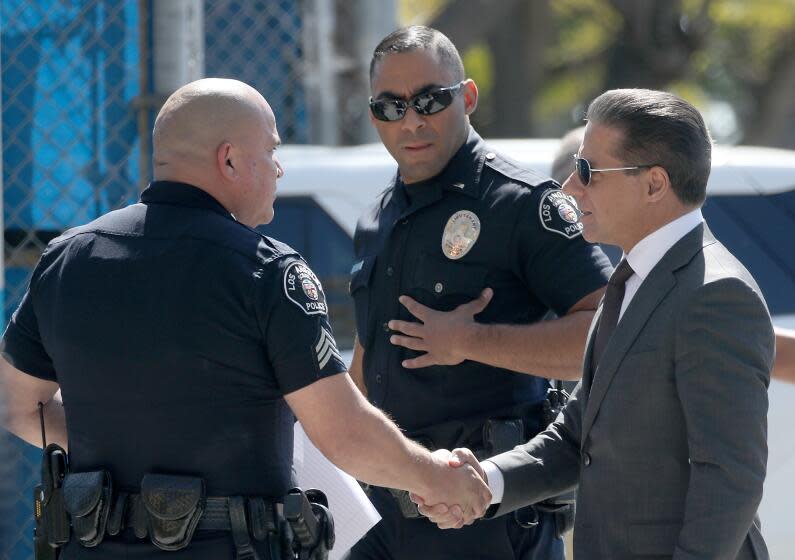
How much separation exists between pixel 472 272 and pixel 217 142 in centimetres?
88

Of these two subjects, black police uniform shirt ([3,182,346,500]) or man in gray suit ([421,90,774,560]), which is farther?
black police uniform shirt ([3,182,346,500])

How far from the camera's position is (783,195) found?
491 centimetres

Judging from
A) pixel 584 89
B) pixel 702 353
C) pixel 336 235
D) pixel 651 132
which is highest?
pixel 651 132

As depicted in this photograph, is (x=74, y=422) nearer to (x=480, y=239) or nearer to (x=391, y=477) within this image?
(x=391, y=477)

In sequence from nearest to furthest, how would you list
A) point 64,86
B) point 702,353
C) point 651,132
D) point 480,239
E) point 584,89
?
point 702,353 → point 651,132 → point 480,239 → point 64,86 → point 584,89

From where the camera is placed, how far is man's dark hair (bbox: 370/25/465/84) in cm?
333

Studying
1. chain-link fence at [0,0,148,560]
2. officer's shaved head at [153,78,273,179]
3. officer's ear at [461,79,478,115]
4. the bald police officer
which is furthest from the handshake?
chain-link fence at [0,0,148,560]

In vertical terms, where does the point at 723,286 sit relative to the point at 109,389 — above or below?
above

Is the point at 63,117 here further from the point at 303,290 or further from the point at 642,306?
the point at 642,306

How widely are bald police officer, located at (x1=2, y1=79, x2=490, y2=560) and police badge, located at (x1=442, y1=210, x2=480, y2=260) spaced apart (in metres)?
0.72

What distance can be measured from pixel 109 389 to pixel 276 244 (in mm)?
468

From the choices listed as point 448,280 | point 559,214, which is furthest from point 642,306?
point 448,280

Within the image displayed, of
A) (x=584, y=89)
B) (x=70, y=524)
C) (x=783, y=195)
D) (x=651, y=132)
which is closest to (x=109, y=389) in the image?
(x=70, y=524)

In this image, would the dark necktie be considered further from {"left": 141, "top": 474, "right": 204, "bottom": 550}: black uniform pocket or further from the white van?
the white van
